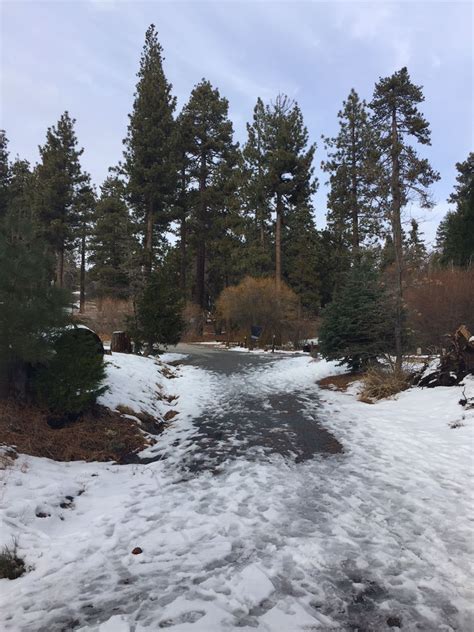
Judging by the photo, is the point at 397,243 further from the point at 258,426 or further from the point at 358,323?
the point at 258,426

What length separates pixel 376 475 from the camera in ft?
16.3

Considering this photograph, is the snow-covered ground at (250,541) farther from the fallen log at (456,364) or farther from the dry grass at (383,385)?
the dry grass at (383,385)

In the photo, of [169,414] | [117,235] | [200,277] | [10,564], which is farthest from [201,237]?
[10,564]

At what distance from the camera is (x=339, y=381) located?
1235 centimetres

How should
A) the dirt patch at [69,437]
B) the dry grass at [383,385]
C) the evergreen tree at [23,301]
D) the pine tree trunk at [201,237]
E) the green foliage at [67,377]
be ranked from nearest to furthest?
the dirt patch at [69,437]
the evergreen tree at [23,301]
the green foliage at [67,377]
the dry grass at [383,385]
the pine tree trunk at [201,237]

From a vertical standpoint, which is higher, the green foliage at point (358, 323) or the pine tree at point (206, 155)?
the pine tree at point (206, 155)

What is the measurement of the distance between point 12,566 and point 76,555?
45 cm

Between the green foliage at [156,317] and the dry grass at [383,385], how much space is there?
8867 millimetres

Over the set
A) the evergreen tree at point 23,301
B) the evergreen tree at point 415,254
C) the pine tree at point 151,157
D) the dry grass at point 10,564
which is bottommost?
the dry grass at point 10,564

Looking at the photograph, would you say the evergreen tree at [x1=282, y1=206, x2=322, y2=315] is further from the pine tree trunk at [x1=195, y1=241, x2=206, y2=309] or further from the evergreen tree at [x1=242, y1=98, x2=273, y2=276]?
the pine tree trunk at [x1=195, y1=241, x2=206, y2=309]

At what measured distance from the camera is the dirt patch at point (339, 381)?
11.6 m

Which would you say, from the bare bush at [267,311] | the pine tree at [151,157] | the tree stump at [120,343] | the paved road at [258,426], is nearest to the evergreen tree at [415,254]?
the paved road at [258,426]

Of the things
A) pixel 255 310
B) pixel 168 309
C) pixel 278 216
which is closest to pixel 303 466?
pixel 168 309

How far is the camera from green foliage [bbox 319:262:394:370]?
12.0 meters
